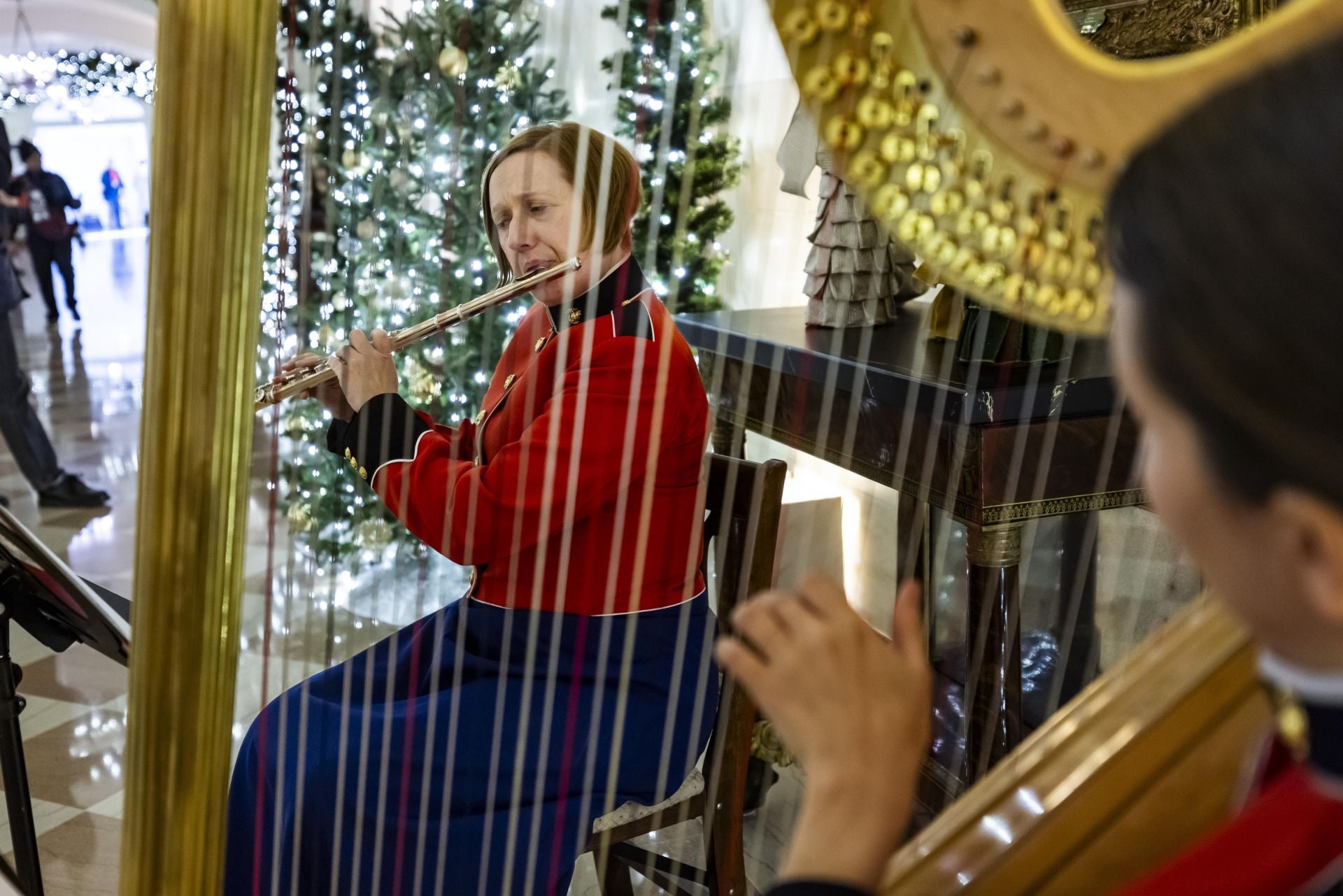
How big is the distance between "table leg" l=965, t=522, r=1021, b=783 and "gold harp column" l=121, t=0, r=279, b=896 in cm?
97

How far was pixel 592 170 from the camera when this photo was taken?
120 cm

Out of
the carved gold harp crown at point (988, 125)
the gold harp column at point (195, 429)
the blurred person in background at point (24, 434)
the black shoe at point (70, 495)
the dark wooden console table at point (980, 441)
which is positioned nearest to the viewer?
Answer: the carved gold harp crown at point (988, 125)

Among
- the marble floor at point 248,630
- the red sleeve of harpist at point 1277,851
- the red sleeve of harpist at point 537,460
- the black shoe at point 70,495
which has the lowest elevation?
the black shoe at point 70,495

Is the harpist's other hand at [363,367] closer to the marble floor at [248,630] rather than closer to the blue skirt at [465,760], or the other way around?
the marble floor at [248,630]

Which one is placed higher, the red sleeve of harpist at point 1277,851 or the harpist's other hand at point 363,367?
the red sleeve of harpist at point 1277,851

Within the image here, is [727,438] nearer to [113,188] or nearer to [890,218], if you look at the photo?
[890,218]

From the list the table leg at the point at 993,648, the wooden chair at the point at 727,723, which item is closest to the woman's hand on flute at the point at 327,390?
the wooden chair at the point at 727,723

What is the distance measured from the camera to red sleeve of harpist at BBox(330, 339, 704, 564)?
114 cm

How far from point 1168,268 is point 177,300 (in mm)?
596

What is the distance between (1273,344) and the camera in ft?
1.06

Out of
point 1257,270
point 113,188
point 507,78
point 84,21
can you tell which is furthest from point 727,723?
point 113,188

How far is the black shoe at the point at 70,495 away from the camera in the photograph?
3.68m

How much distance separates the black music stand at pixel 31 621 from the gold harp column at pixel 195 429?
164mm

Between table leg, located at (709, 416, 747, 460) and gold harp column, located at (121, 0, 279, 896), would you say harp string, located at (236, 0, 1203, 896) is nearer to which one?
gold harp column, located at (121, 0, 279, 896)
